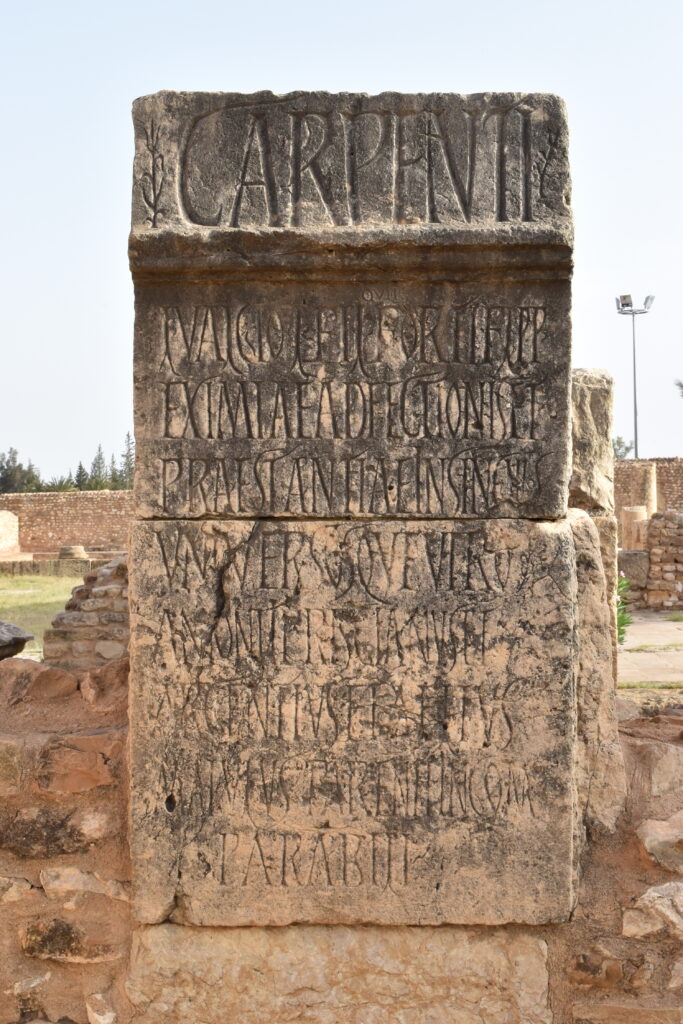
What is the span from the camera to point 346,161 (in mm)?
2344

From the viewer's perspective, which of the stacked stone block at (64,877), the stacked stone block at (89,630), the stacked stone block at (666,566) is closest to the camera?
the stacked stone block at (64,877)

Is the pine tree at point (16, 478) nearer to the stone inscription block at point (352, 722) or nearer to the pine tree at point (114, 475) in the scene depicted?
the pine tree at point (114, 475)

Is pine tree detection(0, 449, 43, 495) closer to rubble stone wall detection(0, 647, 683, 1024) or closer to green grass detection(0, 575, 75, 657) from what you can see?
green grass detection(0, 575, 75, 657)

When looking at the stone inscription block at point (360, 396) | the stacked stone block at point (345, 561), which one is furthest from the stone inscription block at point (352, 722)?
the stone inscription block at point (360, 396)

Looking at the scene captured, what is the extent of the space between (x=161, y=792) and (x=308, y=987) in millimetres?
634

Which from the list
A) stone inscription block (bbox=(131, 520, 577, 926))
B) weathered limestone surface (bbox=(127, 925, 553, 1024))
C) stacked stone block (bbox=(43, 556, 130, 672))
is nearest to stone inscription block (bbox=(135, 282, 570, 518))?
stone inscription block (bbox=(131, 520, 577, 926))

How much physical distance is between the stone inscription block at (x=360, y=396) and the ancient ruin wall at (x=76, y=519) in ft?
86.3

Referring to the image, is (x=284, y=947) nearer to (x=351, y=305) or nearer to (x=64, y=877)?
(x=64, y=877)

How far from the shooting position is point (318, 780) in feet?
8.04

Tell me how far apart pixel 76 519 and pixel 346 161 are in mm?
→ 27258

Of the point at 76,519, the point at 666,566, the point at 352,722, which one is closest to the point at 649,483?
the point at 666,566

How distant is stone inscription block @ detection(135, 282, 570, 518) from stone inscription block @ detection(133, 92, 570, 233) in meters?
0.18

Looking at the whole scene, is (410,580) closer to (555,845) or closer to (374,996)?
(555,845)

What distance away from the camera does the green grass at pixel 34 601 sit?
12.2 metres
